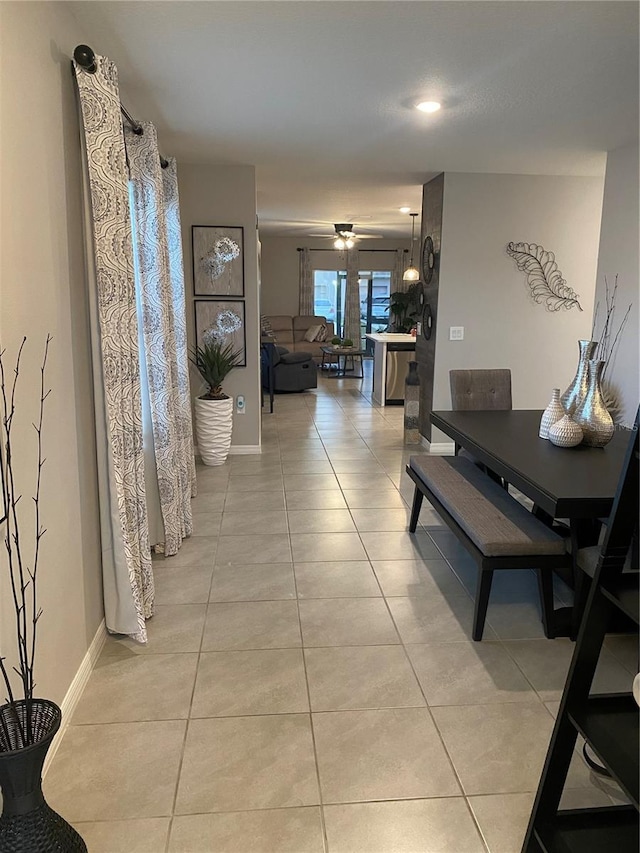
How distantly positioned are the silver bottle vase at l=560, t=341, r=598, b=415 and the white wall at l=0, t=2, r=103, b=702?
2.32 metres

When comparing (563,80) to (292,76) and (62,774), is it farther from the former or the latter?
(62,774)

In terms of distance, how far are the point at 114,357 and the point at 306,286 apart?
33.1ft

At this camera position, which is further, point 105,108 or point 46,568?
point 105,108

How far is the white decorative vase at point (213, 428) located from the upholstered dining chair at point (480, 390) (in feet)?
6.44

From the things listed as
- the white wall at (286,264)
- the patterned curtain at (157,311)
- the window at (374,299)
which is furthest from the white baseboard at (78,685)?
the window at (374,299)

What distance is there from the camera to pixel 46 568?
1.86 meters

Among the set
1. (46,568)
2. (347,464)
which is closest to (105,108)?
(46,568)

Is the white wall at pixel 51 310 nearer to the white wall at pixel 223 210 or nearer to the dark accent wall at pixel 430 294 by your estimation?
the white wall at pixel 223 210

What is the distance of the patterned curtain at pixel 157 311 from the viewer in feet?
10.1

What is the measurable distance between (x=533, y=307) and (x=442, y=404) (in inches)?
46.2

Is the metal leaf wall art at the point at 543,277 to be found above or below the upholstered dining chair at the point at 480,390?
above

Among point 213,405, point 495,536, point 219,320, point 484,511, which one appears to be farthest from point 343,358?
point 495,536

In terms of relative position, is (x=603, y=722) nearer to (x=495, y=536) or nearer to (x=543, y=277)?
(x=495, y=536)

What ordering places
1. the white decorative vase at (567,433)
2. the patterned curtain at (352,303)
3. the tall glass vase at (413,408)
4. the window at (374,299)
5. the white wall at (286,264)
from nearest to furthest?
1. the white decorative vase at (567,433)
2. the tall glass vase at (413,408)
3. the white wall at (286,264)
4. the patterned curtain at (352,303)
5. the window at (374,299)
